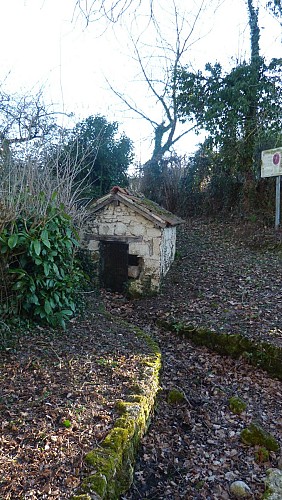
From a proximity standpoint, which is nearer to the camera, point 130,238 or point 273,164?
point 130,238

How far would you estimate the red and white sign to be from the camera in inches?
369

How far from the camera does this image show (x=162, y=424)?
3.90 m

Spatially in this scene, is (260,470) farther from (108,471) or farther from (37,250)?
(37,250)

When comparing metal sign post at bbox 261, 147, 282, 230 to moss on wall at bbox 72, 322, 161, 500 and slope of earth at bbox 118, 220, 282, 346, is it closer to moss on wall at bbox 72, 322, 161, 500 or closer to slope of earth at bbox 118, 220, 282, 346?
slope of earth at bbox 118, 220, 282, 346

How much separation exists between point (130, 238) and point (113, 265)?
1005 mm

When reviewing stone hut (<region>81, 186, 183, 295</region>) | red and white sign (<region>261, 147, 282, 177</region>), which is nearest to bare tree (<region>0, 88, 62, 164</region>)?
stone hut (<region>81, 186, 183, 295</region>)

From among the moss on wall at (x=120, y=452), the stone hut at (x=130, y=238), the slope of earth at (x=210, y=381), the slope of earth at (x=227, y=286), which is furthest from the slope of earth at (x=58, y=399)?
the stone hut at (x=130, y=238)

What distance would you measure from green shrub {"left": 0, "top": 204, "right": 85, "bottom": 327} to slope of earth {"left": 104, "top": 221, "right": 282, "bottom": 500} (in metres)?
1.94

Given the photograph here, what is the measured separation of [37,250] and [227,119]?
313 inches

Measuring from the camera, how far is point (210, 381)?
4832mm

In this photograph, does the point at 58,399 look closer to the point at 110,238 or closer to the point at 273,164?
the point at 110,238

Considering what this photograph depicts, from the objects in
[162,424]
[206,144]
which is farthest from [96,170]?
[162,424]

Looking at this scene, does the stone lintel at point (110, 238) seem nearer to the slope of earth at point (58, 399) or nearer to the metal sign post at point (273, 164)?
the slope of earth at point (58, 399)

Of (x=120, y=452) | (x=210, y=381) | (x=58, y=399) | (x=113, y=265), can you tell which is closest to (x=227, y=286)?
(x=113, y=265)
